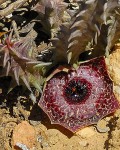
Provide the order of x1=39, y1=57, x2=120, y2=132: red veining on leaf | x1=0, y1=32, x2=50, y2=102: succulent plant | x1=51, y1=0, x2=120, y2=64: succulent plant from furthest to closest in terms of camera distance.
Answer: x1=39, y1=57, x2=120, y2=132: red veining on leaf, x1=0, y1=32, x2=50, y2=102: succulent plant, x1=51, y1=0, x2=120, y2=64: succulent plant

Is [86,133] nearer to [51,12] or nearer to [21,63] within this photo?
[21,63]

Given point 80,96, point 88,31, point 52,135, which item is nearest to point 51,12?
point 88,31

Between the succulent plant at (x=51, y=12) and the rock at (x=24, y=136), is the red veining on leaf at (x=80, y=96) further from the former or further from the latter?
the succulent plant at (x=51, y=12)

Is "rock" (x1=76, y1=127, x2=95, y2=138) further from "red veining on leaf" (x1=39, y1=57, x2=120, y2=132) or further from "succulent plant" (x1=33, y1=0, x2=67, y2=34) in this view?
"succulent plant" (x1=33, y1=0, x2=67, y2=34)

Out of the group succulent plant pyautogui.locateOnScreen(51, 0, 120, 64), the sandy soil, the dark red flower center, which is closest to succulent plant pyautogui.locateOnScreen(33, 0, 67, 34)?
succulent plant pyautogui.locateOnScreen(51, 0, 120, 64)

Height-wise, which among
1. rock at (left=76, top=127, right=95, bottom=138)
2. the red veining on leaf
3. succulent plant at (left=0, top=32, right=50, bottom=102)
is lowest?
rock at (left=76, top=127, right=95, bottom=138)

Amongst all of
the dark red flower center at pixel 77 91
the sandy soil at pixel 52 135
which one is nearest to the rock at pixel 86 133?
the sandy soil at pixel 52 135
